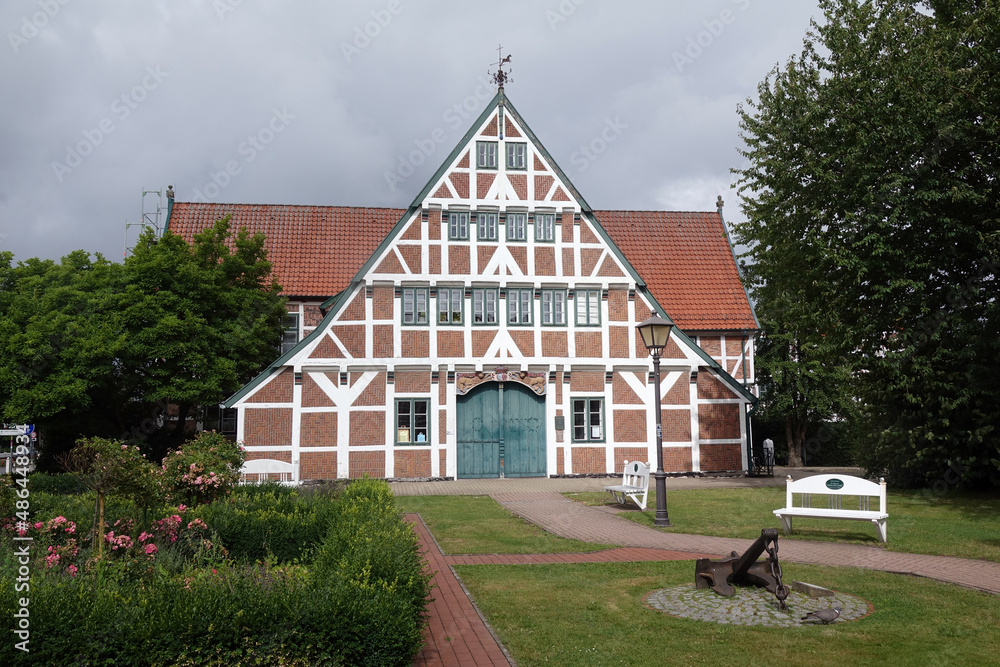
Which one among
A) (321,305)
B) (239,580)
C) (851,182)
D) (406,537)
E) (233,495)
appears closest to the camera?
(239,580)

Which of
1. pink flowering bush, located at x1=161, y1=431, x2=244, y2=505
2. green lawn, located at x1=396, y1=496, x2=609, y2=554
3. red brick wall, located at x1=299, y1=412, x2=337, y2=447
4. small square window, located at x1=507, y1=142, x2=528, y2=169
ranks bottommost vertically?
green lawn, located at x1=396, y1=496, x2=609, y2=554

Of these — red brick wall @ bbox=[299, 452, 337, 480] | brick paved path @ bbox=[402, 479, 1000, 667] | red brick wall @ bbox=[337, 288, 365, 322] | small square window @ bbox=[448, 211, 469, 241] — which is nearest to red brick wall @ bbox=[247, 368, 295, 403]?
red brick wall @ bbox=[299, 452, 337, 480]

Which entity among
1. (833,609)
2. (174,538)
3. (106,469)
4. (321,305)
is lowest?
(833,609)

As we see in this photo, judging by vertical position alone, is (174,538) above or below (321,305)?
below

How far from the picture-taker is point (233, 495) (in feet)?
37.2

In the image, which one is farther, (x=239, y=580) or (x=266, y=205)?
(x=266, y=205)

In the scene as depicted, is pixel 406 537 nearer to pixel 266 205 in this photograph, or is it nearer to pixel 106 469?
pixel 106 469

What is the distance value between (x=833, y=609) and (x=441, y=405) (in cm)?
1758

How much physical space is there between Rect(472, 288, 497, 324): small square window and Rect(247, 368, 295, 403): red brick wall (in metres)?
6.13

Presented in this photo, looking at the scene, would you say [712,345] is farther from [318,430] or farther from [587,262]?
[318,430]

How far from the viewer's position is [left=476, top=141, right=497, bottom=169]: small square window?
2539 centimetres

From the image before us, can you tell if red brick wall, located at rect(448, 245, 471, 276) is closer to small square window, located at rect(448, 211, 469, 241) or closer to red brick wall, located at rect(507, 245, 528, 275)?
small square window, located at rect(448, 211, 469, 241)

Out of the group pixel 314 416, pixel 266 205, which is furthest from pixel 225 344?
pixel 266 205

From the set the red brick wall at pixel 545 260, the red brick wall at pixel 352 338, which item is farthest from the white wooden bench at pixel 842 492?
the red brick wall at pixel 352 338
